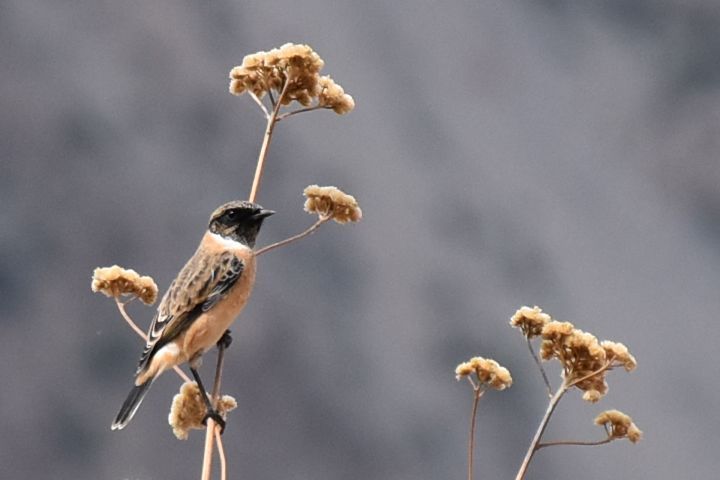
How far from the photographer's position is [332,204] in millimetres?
960

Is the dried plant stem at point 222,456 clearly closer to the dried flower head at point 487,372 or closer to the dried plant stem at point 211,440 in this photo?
the dried plant stem at point 211,440

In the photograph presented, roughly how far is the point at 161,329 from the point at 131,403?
0.45 feet

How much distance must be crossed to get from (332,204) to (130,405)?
43 cm

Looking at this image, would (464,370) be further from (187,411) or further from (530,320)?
(187,411)

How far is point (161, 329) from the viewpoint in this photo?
1146 mm

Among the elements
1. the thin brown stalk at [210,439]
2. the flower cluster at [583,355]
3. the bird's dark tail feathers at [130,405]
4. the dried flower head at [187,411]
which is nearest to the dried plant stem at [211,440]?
the thin brown stalk at [210,439]

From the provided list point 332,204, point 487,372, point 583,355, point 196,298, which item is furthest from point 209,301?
point 583,355

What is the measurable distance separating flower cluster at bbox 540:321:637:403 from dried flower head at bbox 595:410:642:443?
34 mm

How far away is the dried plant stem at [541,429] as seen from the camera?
2.77 feet

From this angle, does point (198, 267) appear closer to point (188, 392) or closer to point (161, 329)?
point (161, 329)

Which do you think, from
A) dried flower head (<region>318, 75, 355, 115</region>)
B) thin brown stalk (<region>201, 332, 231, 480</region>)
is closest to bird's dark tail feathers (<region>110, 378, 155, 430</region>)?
thin brown stalk (<region>201, 332, 231, 480</region>)

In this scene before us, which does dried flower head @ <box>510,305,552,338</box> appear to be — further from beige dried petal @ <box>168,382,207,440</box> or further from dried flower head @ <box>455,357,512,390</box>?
beige dried petal @ <box>168,382,207,440</box>

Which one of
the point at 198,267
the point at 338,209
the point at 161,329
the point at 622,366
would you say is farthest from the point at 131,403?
the point at 622,366

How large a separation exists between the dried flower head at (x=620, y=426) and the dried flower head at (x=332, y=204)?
45 cm
